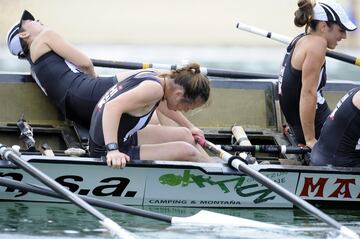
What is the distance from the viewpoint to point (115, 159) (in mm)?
9977

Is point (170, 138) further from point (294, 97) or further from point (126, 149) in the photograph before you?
point (294, 97)

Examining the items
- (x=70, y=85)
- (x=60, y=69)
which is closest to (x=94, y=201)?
(x=70, y=85)

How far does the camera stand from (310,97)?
36.8 ft

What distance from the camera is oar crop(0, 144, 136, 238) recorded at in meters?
9.02

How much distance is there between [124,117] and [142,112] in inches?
5.7

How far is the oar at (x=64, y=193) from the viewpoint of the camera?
29.6ft

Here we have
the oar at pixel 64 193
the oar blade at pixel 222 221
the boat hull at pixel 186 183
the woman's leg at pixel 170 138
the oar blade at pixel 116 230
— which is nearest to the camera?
the oar blade at pixel 116 230

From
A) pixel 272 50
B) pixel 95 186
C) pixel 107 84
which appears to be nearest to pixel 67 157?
pixel 95 186

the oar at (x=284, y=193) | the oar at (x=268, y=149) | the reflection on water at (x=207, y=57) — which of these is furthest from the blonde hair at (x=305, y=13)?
the reflection on water at (x=207, y=57)

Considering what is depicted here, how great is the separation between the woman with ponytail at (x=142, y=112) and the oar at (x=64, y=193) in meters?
0.75

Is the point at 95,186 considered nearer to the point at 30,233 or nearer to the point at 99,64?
the point at 30,233

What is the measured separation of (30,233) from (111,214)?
97 cm

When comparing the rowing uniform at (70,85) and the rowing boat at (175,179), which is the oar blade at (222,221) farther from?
the rowing uniform at (70,85)

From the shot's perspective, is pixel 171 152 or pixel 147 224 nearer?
pixel 147 224
